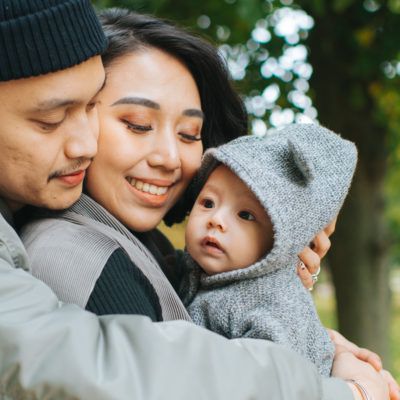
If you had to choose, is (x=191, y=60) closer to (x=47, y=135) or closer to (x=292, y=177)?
(x=292, y=177)

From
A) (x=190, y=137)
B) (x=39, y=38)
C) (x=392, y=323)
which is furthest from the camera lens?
(x=392, y=323)

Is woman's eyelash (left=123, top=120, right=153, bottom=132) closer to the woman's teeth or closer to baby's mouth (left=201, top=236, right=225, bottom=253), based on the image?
the woman's teeth

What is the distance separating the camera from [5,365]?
150cm

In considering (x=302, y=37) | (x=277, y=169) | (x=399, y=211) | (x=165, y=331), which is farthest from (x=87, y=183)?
(x=399, y=211)

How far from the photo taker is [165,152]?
2.29 meters

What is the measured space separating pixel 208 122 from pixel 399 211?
15.1 metres

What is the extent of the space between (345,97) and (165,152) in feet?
14.3

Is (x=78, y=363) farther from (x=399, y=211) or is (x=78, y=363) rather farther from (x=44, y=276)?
(x=399, y=211)

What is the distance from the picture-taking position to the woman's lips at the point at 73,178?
6.50 ft

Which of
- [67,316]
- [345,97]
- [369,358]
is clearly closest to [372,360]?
[369,358]

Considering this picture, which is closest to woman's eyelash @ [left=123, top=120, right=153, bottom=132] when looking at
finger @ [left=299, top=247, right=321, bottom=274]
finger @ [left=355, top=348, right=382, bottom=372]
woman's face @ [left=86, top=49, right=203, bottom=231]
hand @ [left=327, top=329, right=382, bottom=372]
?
woman's face @ [left=86, top=49, right=203, bottom=231]

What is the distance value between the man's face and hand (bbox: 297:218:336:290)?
82 cm

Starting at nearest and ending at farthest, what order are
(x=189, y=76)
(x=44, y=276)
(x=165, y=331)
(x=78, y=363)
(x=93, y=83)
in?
(x=78, y=363) < (x=165, y=331) < (x=44, y=276) < (x=93, y=83) < (x=189, y=76)

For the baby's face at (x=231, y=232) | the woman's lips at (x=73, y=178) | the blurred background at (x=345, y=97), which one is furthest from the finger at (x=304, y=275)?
the blurred background at (x=345, y=97)
